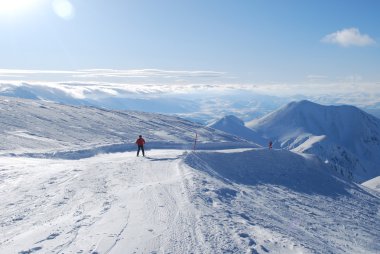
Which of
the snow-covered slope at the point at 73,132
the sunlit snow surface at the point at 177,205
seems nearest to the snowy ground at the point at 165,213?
the sunlit snow surface at the point at 177,205

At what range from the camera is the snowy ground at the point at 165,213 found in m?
10.1

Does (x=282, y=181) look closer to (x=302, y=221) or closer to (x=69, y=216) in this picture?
(x=302, y=221)

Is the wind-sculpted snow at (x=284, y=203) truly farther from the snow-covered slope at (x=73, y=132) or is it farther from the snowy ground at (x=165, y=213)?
the snow-covered slope at (x=73, y=132)

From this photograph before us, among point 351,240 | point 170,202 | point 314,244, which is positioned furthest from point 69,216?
point 351,240

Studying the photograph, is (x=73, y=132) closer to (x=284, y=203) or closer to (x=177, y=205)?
(x=284, y=203)

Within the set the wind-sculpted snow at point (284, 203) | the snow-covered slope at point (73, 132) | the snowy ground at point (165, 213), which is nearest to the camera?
the snowy ground at point (165, 213)

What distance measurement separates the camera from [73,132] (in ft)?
137

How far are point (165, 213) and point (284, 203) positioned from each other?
9.13 metres

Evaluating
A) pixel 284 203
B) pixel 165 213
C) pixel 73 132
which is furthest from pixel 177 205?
pixel 73 132

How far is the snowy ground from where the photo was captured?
10.1m

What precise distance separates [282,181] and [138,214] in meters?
16.4

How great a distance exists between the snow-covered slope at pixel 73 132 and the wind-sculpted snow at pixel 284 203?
10.7 m

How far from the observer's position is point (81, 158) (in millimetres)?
29078

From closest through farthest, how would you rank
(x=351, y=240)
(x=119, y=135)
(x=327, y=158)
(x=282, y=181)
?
(x=351, y=240) → (x=282, y=181) → (x=119, y=135) → (x=327, y=158)
